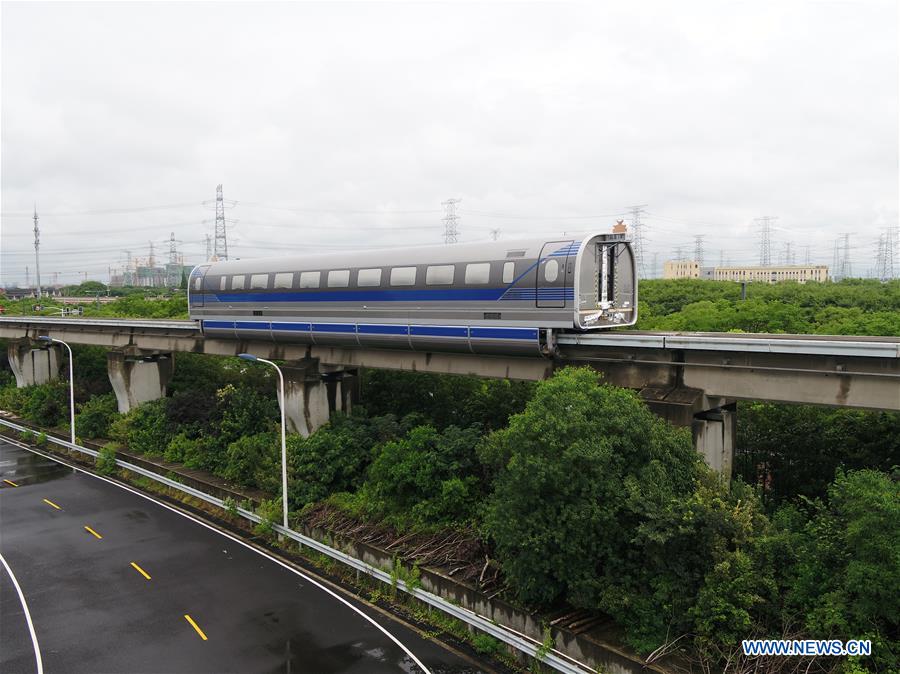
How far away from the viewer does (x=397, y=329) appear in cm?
2483

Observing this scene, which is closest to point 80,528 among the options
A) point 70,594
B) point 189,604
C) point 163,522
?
point 163,522

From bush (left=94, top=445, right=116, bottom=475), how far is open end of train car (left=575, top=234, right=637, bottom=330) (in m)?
26.2

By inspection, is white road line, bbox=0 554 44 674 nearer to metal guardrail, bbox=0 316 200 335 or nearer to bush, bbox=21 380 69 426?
metal guardrail, bbox=0 316 200 335

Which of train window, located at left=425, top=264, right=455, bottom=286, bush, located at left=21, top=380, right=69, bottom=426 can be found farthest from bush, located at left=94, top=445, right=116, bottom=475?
train window, located at left=425, top=264, right=455, bottom=286

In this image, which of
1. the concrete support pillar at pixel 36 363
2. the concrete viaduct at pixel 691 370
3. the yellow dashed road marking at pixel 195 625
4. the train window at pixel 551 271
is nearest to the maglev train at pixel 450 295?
the train window at pixel 551 271

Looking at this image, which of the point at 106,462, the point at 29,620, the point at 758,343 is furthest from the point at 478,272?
the point at 106,462

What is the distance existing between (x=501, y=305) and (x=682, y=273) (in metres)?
158

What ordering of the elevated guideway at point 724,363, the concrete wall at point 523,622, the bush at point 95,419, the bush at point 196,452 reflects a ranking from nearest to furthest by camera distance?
1. the concrete wall at point 523,622
2. the elevated guideway at point 724,363
3. the bush at point 196,452
4. the bush at point 95,419

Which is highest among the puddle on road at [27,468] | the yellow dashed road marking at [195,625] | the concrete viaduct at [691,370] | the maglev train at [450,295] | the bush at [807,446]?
the maglev train at [450,295]

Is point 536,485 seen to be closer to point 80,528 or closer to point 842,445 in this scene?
point 842,445

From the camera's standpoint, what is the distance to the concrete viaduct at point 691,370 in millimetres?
16172

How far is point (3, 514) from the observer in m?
28.6

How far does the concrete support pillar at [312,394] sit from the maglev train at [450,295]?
59.2 inches

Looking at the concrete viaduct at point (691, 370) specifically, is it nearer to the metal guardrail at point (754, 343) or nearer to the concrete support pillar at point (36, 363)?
the metal guardrail at point (754, 343)
